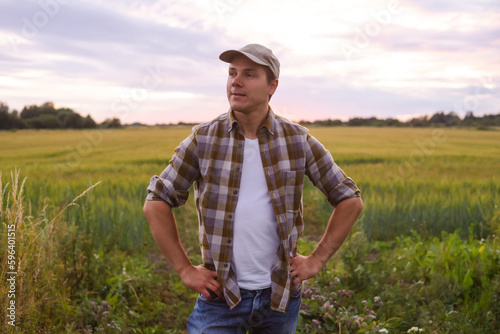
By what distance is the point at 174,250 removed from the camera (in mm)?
2332

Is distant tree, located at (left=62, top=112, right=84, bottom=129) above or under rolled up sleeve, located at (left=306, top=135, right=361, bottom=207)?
above

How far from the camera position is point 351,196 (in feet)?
8.08

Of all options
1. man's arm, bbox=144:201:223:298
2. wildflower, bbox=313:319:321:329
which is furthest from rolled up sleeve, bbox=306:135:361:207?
wildflower, bbox=313:319:321:329

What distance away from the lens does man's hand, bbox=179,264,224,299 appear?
2242mm

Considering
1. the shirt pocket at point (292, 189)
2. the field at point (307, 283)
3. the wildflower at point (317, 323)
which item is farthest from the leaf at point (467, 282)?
the shirt pocket at point (292, 189)

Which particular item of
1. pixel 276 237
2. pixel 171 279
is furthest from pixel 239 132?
pixel 171 279

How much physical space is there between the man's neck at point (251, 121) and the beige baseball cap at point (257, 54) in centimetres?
22

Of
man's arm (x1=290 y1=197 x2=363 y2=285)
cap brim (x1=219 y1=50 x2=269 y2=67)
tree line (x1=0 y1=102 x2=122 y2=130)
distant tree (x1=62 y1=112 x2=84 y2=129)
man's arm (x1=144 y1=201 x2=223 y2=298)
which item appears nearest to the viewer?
cap brim (x1=219 y1=50 x2=269 y2=67)

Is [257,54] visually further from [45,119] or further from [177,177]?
[45,119]

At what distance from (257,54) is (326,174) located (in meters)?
0.73

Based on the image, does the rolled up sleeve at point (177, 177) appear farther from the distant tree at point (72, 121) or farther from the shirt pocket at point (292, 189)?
the distant tree at point (72, 121)

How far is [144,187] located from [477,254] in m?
5.53

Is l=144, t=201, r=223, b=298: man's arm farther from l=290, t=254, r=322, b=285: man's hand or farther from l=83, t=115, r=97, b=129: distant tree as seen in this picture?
l=83, t=115, r=97, b=129: distant tree

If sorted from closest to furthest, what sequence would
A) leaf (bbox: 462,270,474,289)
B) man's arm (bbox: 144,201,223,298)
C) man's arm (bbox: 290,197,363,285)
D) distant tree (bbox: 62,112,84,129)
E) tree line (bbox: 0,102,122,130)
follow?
man's arm (bbox: 144,201,223,298), man's arm (bbox: 290,197,363,285), leaf (bbox: 462,270,474,289), tree line (bbox: 0,102,122,130), distant tree (bbox: 62,112,84,129)
